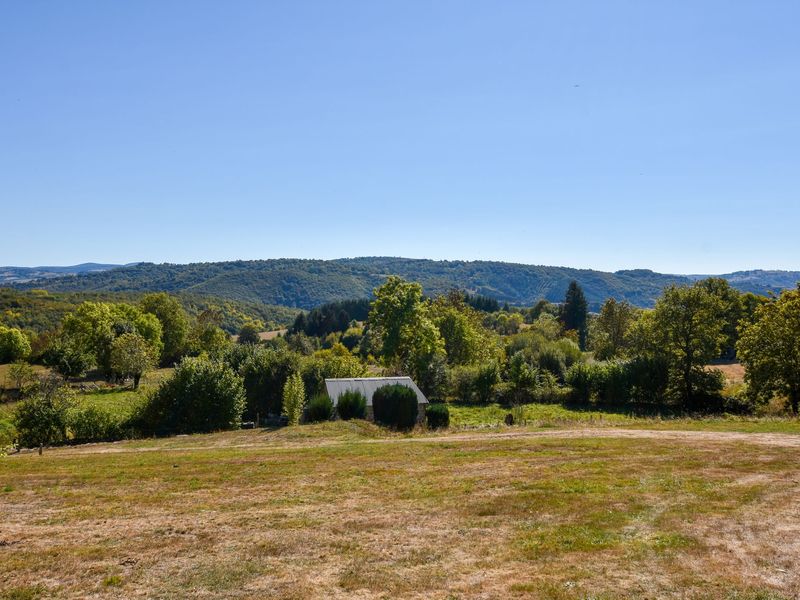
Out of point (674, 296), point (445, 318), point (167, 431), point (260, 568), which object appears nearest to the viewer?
point (260, 568)

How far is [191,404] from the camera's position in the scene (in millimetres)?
37875

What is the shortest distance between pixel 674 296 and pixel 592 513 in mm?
40390

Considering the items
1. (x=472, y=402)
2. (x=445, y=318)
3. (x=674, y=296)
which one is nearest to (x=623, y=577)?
(x=674, y=296)

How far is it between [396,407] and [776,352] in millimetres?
26847

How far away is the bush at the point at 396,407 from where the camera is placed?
123ft

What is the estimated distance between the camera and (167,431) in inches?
1453

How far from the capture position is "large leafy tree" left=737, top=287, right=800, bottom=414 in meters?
37.0

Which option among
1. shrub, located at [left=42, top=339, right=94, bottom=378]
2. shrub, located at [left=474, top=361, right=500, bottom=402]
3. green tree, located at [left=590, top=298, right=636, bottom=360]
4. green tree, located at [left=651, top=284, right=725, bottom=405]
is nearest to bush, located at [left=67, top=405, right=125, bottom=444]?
shrub, located at [left=474, top=361, right=500, bottom=402]

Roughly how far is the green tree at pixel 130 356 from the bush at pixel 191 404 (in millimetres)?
30185

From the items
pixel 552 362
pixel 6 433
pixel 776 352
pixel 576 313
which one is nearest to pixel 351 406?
pixel 6 433

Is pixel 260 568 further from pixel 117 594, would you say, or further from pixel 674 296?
pixel 674 296

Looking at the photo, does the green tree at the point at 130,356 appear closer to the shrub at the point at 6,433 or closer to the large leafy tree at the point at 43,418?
the shrub at the point at 6,433

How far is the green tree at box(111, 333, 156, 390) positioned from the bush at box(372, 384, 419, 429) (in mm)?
40592

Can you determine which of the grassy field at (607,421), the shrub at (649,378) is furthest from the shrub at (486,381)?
the shrub at (649,378)
